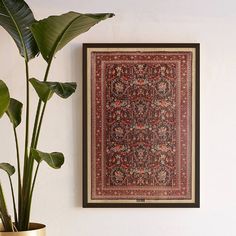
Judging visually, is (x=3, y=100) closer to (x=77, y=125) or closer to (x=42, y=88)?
(x=42, y=88)

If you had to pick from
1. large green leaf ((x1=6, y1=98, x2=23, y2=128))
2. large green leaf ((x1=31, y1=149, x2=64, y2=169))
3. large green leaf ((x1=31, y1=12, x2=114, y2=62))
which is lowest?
large green leaf ((x1=31, y1=149, x2=64, y2=169))

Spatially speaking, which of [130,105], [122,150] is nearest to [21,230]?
[122,150]

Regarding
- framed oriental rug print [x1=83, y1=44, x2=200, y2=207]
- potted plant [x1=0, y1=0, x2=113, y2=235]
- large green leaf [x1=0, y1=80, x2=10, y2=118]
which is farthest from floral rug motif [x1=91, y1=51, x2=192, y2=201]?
large green leaf [x1=0, y1=80, x2=10, y2=118]

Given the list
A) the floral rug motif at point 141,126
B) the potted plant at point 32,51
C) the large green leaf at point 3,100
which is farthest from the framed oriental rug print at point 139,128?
the large green leaf at point 3,100

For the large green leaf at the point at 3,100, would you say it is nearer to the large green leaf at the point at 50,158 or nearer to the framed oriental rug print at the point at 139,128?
the large green leaf at the point at 50,158

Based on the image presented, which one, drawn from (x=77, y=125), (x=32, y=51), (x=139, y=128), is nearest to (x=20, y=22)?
(x=32, y=51)

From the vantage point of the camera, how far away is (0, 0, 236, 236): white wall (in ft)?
8.29

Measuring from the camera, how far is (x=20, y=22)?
219cm

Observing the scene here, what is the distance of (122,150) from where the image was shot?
8.24 feet

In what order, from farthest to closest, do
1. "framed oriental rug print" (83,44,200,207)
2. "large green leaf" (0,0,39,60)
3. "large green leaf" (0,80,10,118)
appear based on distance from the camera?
"framed oriental rug print" (83,44,200,207)
"large green leaf" (0,0,39,60)
"large green leaf" (0,80,10,118)

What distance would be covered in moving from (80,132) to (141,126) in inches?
12.0

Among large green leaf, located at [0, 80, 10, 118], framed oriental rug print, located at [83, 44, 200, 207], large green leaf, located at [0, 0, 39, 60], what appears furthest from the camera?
framed oriental rug print, located at [83, 44, 200, 207]

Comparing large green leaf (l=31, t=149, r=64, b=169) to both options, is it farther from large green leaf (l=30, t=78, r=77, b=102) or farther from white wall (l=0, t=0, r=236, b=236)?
white wall (l=0, t=0, r=236, b=236)

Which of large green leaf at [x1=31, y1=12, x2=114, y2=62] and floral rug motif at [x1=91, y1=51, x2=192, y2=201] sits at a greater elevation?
large green leaf at [x1=31, y1=12, x2=114, y2=62]
